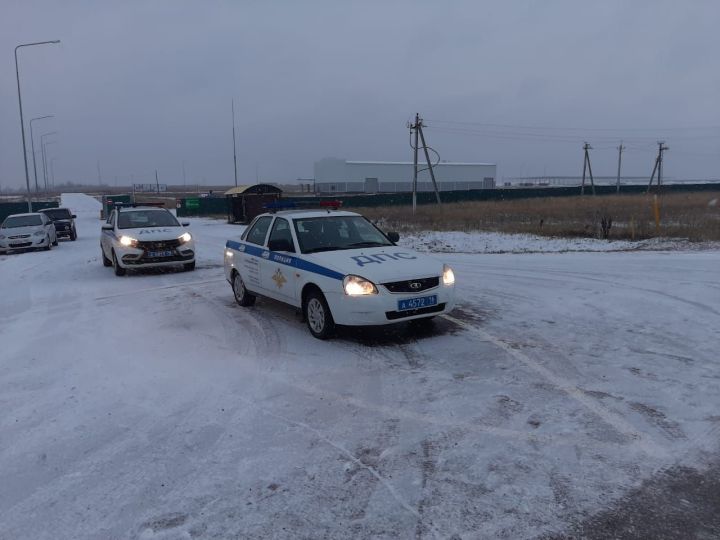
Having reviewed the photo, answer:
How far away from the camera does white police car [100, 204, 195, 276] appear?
12742 millimetres

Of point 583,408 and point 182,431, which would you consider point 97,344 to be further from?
point 583,408

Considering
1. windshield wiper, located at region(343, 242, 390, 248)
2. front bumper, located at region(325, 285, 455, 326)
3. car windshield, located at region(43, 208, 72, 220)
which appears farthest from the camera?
car windshield, located at region(43, 208, 72, 220)

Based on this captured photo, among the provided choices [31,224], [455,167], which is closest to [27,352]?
[31,224]

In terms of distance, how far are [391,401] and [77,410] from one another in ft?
9.04

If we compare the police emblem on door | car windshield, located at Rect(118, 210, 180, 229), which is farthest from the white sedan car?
the police emblem on door

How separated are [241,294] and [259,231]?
112 cm

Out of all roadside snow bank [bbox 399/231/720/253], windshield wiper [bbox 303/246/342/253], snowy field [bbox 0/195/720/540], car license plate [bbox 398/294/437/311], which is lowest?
snowy field [bbox 0/195/720/540]

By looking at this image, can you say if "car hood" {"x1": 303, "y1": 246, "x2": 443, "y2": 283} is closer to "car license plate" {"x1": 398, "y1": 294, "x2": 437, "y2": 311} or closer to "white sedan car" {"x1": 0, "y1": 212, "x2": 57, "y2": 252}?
"car license plate" {"x1": 398, "y1": 294, "x2": 437, "y2": 311}

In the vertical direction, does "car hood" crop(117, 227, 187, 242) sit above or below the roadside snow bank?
above

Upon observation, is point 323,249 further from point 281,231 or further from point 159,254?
point 159,254

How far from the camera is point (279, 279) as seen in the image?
7.98 m

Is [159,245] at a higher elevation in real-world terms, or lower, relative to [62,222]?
lower

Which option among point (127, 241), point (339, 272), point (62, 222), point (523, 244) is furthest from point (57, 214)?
point (339, 272)

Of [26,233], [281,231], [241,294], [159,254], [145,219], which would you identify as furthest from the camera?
[26,233]
